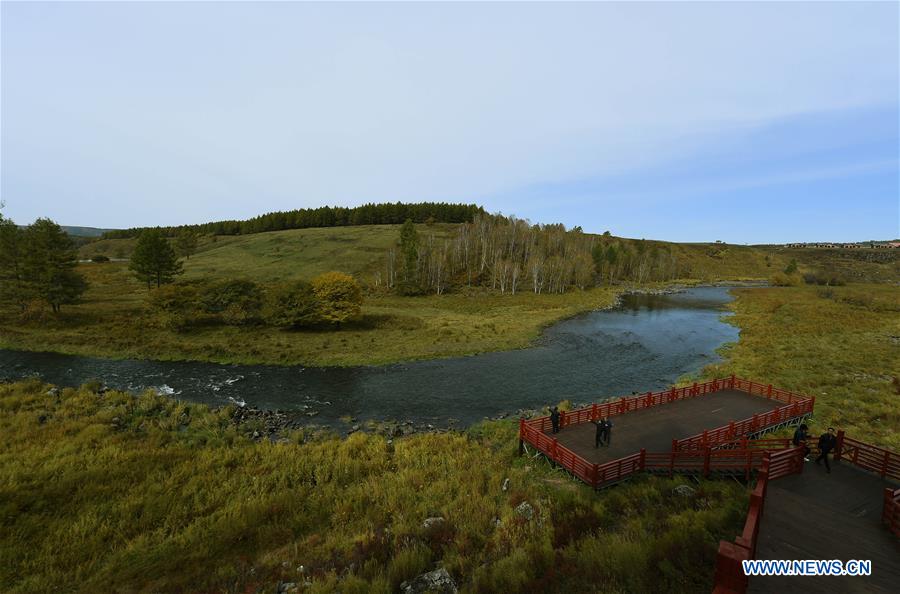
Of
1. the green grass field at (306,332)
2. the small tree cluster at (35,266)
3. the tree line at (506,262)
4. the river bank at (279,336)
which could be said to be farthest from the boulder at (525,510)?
the tree line at (506,262)

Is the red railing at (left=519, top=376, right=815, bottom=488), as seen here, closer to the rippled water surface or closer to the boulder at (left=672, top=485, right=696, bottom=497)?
the boulder at (left=672, top=485, right=696, bottom=497)

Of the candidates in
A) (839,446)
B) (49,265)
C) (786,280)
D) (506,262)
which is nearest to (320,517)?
(839,446)

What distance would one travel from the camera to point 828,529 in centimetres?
1141

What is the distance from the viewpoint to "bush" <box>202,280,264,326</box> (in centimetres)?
5094

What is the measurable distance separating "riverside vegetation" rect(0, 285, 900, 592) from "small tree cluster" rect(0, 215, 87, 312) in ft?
111

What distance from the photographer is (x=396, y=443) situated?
22.5 metres

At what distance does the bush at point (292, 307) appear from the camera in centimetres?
5100

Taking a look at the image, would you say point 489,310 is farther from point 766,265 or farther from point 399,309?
point 766,265

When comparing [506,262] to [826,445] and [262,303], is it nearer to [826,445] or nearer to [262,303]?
[262,303]

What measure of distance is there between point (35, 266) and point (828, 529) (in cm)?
7493

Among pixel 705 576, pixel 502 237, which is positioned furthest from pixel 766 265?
pixel 705 576

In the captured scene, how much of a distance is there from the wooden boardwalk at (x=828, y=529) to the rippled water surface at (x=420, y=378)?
16.5m

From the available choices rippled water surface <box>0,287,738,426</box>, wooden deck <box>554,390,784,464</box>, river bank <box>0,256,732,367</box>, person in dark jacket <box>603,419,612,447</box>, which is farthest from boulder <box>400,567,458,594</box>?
river bank <box>0,256,732,367</box>

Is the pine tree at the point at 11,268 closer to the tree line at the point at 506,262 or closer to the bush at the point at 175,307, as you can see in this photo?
the bush at the point at 175,307
